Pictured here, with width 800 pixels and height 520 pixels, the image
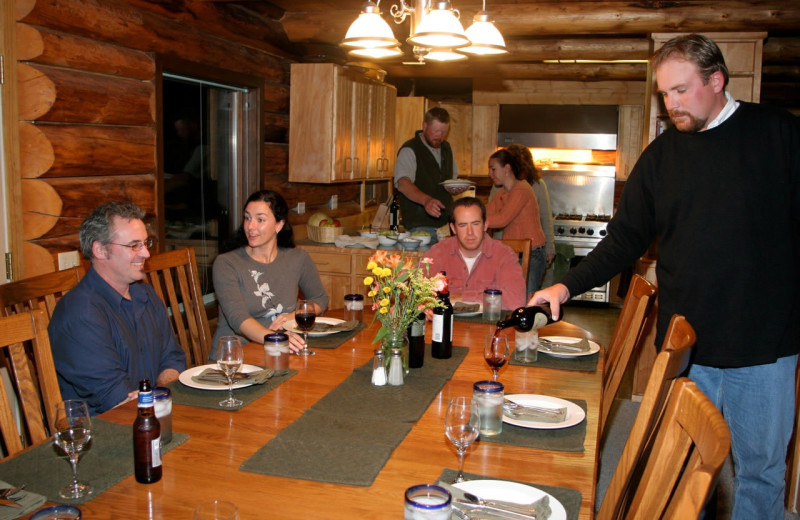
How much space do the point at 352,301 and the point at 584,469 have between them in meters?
1.43

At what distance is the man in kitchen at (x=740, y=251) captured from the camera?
216cm

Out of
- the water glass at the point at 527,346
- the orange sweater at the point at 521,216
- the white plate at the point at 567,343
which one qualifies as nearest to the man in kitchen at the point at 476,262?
the white plate at the point at 567,343

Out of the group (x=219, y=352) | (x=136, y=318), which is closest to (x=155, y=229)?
(x=136, y=318)

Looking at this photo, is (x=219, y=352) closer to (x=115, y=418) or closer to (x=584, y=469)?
(x=115, y=418)

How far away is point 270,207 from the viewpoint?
3154 millimetres

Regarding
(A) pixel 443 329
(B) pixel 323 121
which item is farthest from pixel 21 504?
(B) pixel 323 121

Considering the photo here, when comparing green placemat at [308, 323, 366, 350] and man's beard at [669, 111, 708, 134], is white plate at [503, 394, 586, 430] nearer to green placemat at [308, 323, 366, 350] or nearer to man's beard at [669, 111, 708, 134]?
green placemat at [308, 323, 366, 350]

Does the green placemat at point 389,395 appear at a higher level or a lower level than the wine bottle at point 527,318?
lower

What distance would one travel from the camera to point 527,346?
244 cm

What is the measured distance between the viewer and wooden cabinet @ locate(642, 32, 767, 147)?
436 cm

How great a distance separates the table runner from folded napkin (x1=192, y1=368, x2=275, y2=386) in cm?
21

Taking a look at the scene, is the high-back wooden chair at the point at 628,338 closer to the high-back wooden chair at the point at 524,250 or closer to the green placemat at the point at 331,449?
the green placemat at the point at 331,449

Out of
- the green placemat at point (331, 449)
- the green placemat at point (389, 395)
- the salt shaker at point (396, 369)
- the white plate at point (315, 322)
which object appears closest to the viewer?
the green placemat at point (331, 449)

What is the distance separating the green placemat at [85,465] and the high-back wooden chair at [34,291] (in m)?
0.61
